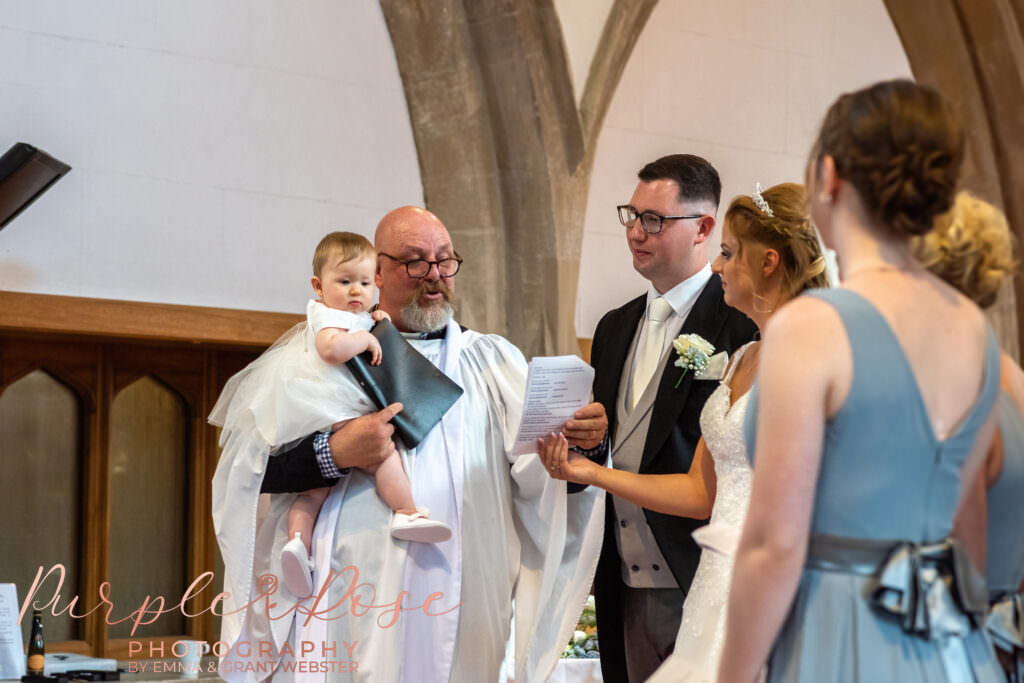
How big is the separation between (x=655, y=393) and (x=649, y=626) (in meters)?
0.68

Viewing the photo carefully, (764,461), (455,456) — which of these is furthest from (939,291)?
(455,456)

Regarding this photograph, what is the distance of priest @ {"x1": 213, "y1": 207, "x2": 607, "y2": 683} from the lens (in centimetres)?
324

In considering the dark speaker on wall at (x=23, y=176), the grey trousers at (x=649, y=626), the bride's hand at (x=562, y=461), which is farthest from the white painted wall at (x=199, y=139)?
the grey trousers at (x=649, y=626)

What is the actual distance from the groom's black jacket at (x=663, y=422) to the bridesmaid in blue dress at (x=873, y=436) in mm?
1528

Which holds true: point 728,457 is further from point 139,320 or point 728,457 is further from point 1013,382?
point 139,320

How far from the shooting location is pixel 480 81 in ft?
20.9

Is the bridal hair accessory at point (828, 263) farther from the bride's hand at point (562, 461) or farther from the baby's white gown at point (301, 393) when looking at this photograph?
the baby's white gown at point (301, 393)

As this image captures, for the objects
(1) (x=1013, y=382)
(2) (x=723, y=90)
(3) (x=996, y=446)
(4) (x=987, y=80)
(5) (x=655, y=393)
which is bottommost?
(3) (x=996, y=446)

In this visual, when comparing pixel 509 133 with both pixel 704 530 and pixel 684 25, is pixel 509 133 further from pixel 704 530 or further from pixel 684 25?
pixel 704 530

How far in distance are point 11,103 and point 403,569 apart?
3020 mm

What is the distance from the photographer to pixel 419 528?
314 centimetres

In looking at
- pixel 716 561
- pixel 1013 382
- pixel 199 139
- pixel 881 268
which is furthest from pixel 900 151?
pixel 199 139

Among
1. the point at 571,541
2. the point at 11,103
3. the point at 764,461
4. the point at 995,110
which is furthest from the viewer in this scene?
the point at 995,110

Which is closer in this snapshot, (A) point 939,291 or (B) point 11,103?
(A) point 939,291
